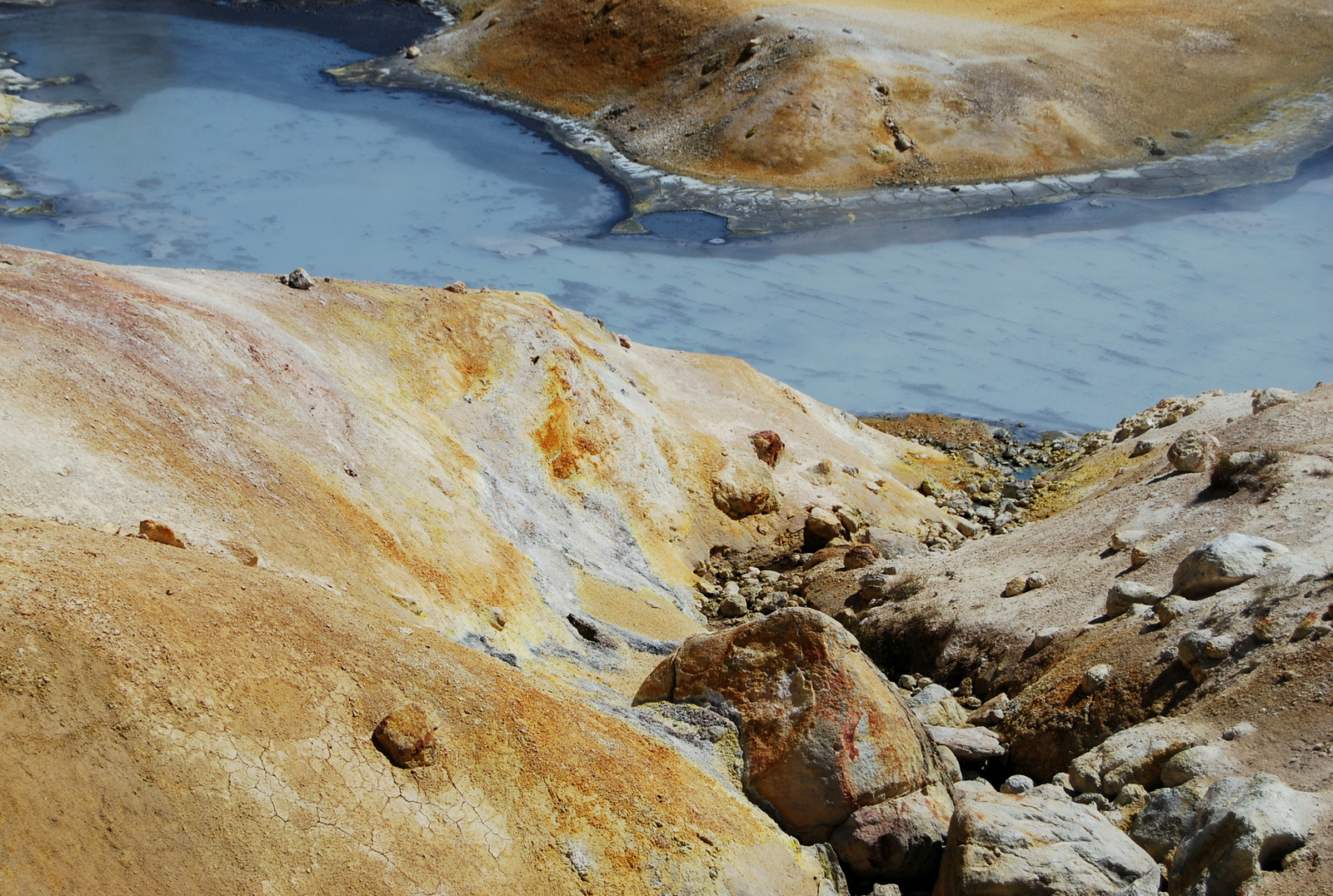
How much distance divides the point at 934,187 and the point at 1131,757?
70.7ft

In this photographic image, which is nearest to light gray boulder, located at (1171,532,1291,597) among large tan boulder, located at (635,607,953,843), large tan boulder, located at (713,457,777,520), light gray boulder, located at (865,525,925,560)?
large tan boulder, located at (635,607,953,843)

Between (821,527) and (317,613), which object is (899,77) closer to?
(821,527)

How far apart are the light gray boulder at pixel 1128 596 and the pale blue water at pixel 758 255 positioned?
33.3 ft

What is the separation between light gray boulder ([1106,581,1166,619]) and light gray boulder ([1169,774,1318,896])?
283 centimetres

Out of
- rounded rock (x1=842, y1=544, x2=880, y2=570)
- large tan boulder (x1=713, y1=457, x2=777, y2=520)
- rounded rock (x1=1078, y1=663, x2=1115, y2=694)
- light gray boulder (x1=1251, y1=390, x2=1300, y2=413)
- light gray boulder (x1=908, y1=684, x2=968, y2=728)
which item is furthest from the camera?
large tan boulder (x1=713, y1=457, x2=777, y2=520)

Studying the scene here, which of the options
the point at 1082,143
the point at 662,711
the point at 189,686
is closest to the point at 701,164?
the point at 1082,143

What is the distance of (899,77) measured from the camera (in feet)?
95.9

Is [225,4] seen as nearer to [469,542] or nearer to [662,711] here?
[469,542]

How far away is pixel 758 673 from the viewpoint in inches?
301

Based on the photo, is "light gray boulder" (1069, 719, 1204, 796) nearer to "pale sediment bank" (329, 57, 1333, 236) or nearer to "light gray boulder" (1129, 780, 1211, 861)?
"light gray boulder" (1129, 780, 1211, 861)

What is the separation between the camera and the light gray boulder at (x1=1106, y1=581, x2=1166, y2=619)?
31.1 ft

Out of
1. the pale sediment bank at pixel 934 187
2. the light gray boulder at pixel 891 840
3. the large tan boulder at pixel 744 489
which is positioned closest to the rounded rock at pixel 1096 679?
the light gray boulder at pixel 891 840

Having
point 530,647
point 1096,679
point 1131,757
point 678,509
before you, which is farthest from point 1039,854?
point 678,509

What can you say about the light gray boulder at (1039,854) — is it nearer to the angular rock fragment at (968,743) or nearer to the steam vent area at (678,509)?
the steam vent area at (678,509)
